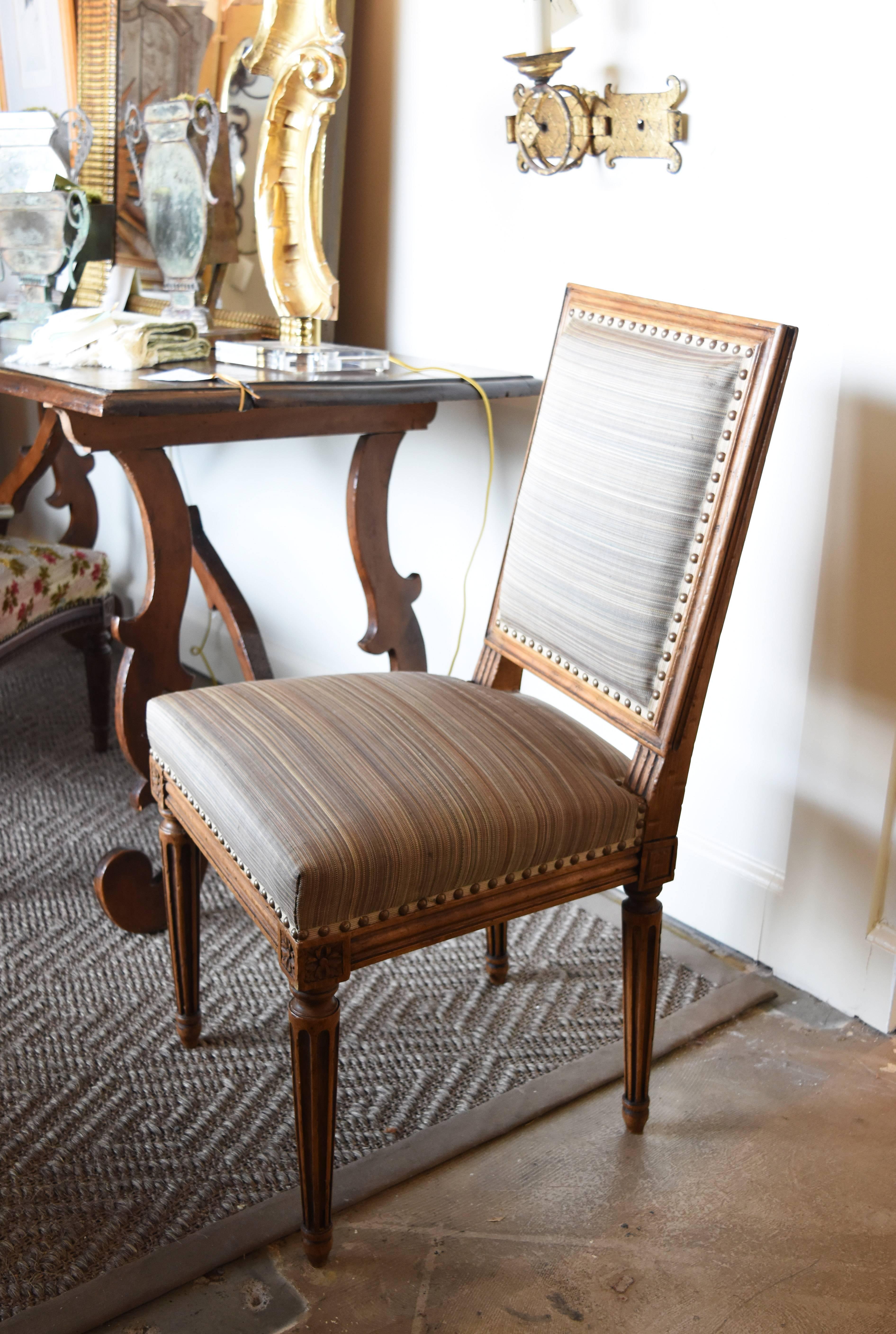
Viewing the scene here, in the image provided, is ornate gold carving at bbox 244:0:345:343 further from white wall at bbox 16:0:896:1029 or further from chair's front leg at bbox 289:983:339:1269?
chair's front leg at bbox 289:983:339:1269

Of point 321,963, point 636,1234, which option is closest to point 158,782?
point 321,963

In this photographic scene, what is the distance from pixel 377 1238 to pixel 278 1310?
5.3 inches

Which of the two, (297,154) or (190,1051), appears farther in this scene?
(297,154)

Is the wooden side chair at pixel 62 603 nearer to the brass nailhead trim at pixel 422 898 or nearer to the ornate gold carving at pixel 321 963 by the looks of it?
the brass nailhead trim at pixel 422 898

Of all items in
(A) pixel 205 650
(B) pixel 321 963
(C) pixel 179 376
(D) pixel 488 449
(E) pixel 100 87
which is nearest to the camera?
(B) pixel 321 963

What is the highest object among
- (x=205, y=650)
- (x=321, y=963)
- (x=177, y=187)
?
(x=177, y=187)

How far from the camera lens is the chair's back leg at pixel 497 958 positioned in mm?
1692

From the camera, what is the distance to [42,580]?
2.12m

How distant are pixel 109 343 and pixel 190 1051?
101 centimetres

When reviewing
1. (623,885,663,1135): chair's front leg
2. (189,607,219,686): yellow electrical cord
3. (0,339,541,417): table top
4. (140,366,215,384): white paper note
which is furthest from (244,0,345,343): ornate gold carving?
(623,885,663,1135): chair's front leg

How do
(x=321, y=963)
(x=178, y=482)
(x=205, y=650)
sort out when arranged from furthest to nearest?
(x=205, y=650) → (x=178, y=482) → (x=321, y=963)

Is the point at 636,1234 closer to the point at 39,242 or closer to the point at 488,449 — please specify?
the point at 488,449

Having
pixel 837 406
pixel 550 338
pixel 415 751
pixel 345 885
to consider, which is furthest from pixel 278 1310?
pixel 550 338

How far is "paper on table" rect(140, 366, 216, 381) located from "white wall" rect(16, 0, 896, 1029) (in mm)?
525
